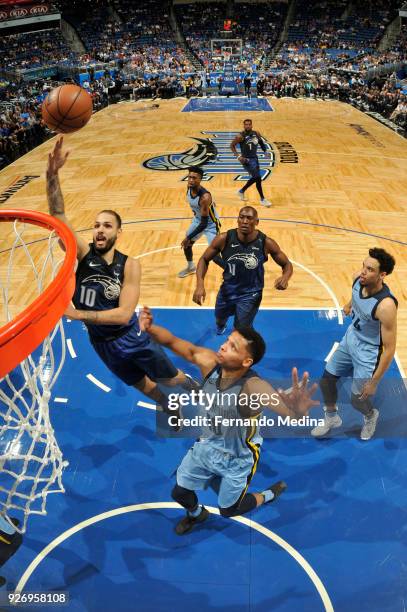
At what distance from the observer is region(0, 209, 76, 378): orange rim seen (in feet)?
7.46

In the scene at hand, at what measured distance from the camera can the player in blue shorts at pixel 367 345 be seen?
11.8 ft

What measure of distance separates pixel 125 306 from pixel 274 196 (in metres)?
8.13

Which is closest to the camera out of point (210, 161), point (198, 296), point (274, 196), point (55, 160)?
point (55, 160)

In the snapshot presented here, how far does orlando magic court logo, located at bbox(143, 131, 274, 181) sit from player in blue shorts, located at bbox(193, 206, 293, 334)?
803 cm

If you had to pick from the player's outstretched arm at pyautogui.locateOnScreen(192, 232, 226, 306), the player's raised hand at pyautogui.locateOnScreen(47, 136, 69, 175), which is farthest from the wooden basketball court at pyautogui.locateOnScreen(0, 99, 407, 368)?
the player's raised hand at pyautogui.locateOnScreen(47, 136, 69, 175)

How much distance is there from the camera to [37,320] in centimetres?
244

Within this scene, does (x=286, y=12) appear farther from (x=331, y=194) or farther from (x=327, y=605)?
(x=327, y=605)

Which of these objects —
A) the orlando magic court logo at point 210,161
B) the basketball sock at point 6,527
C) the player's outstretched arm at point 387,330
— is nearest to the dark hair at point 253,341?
the player's outstretched arm at point 387,330

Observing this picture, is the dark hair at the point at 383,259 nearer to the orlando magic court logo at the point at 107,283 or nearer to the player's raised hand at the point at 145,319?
the player's raised hand at the point at 145,319

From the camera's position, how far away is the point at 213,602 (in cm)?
317

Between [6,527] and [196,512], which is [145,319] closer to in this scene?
Result: [196,512]

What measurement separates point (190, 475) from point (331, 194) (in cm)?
939

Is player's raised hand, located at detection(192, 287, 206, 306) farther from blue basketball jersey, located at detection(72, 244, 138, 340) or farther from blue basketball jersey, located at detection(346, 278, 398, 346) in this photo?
blue basketball jersey, located at detection(346, 278, 398, 346)

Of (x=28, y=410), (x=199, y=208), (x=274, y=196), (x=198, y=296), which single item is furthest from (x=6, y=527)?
(x=274, y=196)
